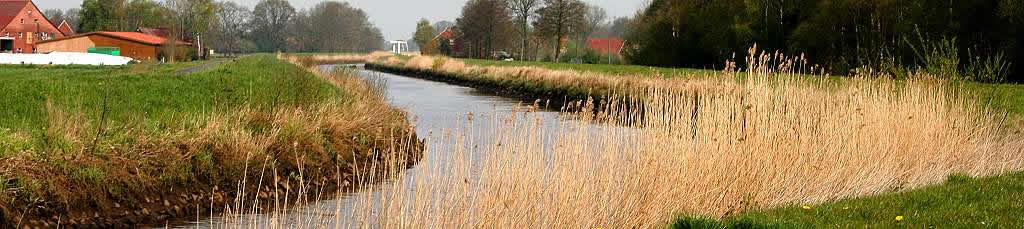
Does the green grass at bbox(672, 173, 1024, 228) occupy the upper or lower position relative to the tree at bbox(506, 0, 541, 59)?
lower

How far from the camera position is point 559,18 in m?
75.4

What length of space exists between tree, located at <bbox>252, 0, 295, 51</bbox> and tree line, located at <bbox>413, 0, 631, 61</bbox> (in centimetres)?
4010

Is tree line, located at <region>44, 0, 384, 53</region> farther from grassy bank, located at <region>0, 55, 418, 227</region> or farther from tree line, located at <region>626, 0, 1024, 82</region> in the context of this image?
grassy bank, located at <region>0, 55, 418, 227</region>

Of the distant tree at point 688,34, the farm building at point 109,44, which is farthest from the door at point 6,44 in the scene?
the distant tree at point 688,34

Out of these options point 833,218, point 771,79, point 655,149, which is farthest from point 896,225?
point 771,79

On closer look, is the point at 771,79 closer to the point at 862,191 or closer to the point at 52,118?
the point at 862,191

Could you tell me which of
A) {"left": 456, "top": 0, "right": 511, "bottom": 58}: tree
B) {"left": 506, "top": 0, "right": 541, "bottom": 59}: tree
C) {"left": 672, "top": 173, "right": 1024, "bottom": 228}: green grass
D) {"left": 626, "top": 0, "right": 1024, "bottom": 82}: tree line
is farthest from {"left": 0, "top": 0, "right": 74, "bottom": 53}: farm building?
{"left": 672, "top": 173, "right": 1024, "bottom": 228}: green grass

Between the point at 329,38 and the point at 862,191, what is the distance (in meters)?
129

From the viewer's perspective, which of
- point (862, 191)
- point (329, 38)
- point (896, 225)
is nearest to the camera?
point (896, 225)

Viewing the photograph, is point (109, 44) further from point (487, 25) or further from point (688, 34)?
point (688, 34)

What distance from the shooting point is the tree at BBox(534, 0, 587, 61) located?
247 feet

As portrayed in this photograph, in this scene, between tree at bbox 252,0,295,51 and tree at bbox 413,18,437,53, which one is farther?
tree at bbox 252,0,295,51

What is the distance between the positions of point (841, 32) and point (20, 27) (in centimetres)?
6106

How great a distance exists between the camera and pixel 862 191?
9.88 metres
